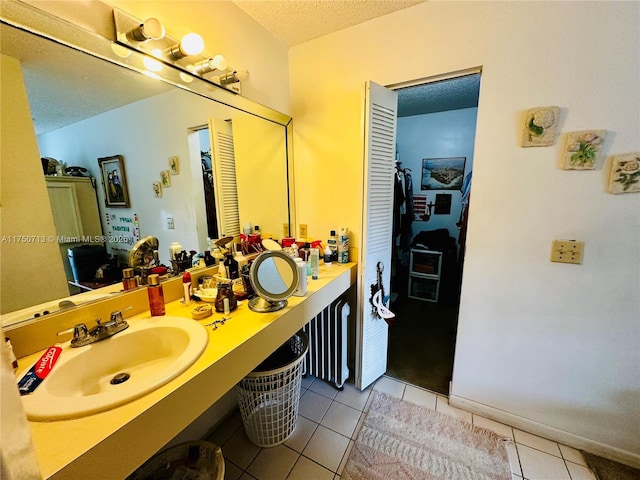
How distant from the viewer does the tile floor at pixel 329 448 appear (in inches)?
47.8

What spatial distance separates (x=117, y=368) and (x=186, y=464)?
20.2 inches

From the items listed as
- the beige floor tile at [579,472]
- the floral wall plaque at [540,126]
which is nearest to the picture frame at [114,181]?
the floral wall plaque at [540,126]

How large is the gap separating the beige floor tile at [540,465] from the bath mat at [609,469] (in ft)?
0.42

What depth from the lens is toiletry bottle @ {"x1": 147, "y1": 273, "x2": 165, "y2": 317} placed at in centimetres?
96

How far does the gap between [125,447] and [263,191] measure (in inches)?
55.1

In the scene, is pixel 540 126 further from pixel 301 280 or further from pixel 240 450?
pixel 240 450

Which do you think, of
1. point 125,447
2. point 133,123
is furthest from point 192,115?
point 125,447

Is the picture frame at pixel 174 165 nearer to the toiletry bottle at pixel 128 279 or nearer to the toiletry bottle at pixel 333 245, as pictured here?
the toiletry bottle at pixel 128 279

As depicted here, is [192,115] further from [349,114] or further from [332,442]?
[332,442]

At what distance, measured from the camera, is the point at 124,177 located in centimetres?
101

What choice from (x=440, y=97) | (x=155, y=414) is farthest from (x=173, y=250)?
(x=440, y=97)

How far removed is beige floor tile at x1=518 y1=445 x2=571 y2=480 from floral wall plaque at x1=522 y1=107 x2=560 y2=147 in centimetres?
152

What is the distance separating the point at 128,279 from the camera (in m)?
0.99

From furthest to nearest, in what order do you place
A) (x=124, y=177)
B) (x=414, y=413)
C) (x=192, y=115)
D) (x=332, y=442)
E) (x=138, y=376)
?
(x=414, y=413) < (x=332, y=442) < (x=192, y=115) < (x=124, y=177) < (x=138, y=376)
